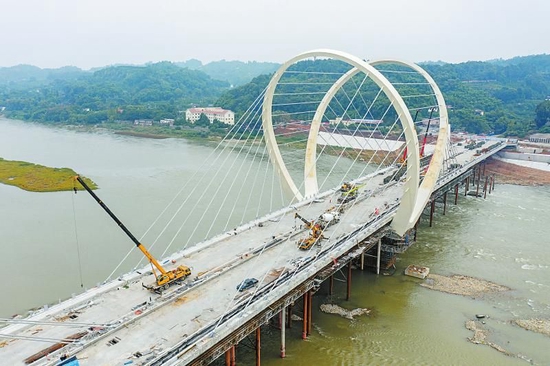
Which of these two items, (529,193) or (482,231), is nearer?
(482,231)

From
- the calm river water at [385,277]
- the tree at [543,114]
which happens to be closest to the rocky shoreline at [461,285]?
the calm river water at [385,277]

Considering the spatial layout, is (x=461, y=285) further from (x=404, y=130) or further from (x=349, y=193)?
(x=404, y=130)

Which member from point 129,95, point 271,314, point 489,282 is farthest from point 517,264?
point 129,95

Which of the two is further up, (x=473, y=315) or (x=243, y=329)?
(x=243, y=329)

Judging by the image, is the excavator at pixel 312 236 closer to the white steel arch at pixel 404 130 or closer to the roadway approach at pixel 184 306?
the roadway approach at pixel 184 306

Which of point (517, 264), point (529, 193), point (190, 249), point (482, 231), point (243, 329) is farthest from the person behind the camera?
point (529, 193)

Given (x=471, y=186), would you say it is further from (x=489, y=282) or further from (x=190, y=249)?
(x=190, y=249)

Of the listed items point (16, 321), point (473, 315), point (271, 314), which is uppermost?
point (16, 321)

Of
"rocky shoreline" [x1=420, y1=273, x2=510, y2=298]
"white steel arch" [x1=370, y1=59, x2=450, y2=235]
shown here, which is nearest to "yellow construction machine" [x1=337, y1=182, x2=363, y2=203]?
"white steel arch" [x1=370, y1=59, x2=450, y2=235]
